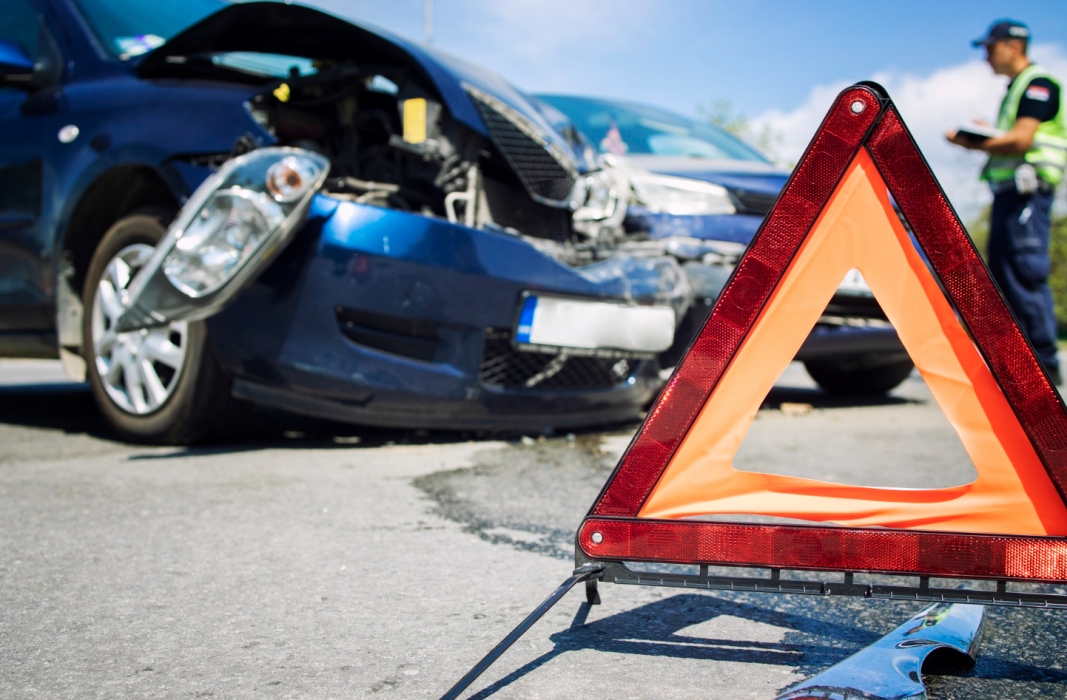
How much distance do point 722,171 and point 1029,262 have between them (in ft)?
5.52

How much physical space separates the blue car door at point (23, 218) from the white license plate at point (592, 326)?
1849mm

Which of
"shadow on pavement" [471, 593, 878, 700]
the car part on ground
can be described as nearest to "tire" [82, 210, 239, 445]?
"shadow on pavement" [471, 593, 878, 700]

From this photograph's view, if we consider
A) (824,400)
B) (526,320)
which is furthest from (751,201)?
(526,320)

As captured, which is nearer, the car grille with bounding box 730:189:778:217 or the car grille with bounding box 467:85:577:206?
the car grille with bounding box 467:85:577:206

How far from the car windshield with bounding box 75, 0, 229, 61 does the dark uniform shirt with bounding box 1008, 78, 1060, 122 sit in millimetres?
4043

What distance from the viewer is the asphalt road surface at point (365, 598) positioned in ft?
5.30

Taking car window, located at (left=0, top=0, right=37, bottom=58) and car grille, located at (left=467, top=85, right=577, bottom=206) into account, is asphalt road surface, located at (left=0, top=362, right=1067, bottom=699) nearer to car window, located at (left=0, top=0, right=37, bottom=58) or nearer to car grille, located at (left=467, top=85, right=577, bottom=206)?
car grille, located at (left=467, top=85, right=577, bottom=206)

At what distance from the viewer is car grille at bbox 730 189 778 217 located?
4.84 metres

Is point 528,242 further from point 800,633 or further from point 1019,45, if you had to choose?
point 1019,45

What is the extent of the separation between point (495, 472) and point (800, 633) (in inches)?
58.7

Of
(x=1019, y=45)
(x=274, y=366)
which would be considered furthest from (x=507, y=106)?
(x=1019, y=45)

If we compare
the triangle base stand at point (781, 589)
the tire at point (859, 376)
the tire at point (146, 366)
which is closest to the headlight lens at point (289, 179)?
the tire at point (146, 366)

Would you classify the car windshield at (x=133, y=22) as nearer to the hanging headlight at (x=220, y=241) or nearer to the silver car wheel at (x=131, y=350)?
the silver car wheel at (x=131, y=350)

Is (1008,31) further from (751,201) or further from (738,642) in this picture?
(738,642)
